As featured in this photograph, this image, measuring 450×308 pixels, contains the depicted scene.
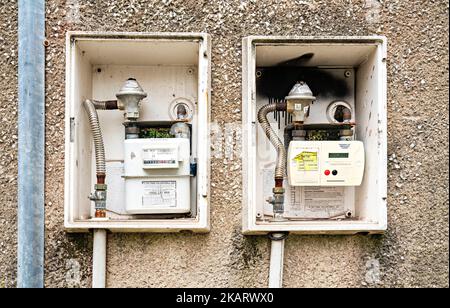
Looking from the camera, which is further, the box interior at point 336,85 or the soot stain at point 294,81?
the soot stain at point 294,81

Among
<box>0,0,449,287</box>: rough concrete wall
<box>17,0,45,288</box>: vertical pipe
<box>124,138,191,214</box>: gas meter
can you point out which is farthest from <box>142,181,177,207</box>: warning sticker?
<box>17,0,45,288</box>: vertical pipe

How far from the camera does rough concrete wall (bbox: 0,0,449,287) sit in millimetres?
2150

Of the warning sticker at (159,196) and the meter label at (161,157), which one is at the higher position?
the meter label at (161,157)

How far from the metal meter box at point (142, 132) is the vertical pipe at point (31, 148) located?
0.11m

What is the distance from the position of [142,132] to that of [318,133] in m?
0.61

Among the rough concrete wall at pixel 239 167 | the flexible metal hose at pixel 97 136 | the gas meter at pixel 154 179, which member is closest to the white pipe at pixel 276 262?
the rough concrete wall at pixel 239 167

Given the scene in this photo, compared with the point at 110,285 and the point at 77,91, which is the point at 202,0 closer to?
the point at 77,91

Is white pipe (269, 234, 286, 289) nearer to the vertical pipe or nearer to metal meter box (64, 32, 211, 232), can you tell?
Result: metal meter box (64, 32, 211, 232)

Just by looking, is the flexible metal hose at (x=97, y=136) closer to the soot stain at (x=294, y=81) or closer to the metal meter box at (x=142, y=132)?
the metal meter box at (x=142, y=132)

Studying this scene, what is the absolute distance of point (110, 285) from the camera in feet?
7.07

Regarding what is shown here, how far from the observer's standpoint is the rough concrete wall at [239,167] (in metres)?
2.15

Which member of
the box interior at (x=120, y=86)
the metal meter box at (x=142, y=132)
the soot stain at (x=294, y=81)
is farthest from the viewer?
the soot stain at (x=294, y=81)

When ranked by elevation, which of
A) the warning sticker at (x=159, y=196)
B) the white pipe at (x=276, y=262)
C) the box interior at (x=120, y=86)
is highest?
the box interior at (x=120, y=86)

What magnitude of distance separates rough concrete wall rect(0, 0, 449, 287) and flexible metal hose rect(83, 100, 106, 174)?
3.5 inches
